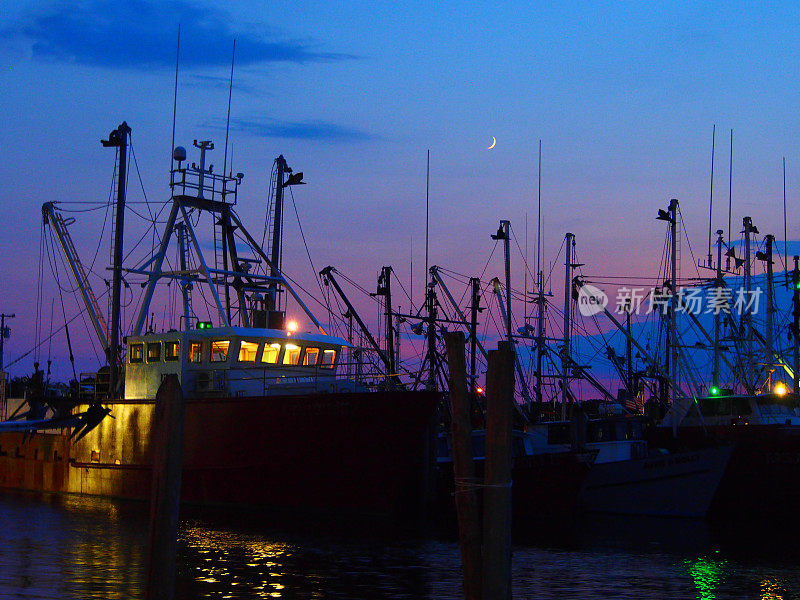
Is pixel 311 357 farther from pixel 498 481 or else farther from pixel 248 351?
pixel 498 481

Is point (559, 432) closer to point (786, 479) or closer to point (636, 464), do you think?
point (636, 464)

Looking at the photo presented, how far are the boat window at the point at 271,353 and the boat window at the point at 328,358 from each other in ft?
4.89

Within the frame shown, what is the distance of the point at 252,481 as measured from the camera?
26.7m

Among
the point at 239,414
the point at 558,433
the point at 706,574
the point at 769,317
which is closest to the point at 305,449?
the point at 239,414

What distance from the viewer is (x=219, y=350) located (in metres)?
28.6

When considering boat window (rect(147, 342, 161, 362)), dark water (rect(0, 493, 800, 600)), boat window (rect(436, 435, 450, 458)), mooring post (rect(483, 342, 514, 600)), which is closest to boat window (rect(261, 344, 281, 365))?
boat window (rect(147, 342, 161, 362))

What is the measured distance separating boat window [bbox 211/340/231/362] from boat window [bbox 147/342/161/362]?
1.92 meters

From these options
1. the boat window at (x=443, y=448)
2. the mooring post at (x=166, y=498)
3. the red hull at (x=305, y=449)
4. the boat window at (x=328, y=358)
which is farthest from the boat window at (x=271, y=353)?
the mooring post at (x=166, y=498)

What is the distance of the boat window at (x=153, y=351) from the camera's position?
96.6 feet

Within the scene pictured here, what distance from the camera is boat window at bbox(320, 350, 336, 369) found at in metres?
29.6

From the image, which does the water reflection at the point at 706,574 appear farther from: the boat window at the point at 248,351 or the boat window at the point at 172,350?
the boat window at the point at 172,350

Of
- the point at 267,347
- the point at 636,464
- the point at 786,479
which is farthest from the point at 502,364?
the point at 786,479

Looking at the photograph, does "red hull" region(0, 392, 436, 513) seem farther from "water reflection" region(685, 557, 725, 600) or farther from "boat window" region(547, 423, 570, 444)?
"boat window" region(547, 423, 570, 444)

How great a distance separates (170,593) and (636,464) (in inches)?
832
